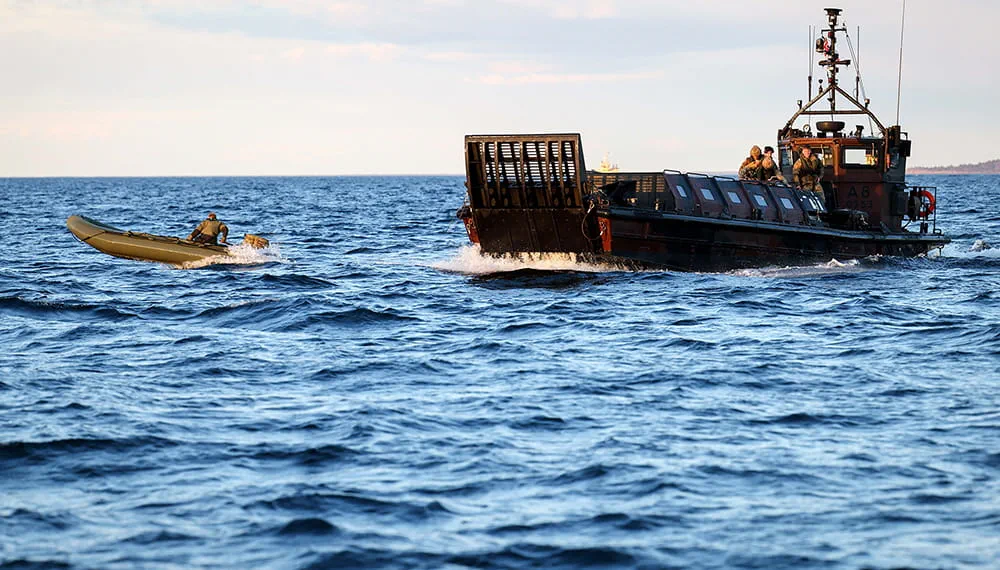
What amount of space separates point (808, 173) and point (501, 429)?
1903 centimetres

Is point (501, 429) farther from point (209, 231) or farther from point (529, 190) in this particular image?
point (209, 231)

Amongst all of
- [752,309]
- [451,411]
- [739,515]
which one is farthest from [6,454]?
[752,309]

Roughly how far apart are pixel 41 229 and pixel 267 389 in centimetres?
3552

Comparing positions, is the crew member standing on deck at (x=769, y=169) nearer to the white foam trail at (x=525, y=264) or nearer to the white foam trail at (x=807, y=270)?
the white foam trail at (x=807, y=270)

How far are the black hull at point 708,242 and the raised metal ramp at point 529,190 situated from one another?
2.06 ft

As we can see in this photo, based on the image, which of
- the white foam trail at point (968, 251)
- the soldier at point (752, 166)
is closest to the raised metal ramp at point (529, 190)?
the soldier at point (752, 166)

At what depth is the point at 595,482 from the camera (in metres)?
9.38

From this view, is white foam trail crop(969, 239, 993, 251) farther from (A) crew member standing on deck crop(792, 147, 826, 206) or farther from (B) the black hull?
(B) the black hull

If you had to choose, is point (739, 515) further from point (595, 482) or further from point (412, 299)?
point (412, 299)

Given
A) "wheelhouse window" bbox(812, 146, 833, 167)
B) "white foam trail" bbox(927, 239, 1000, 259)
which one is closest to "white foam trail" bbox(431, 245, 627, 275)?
"wheelhouse window" bbox(812, 146, 833, 167)

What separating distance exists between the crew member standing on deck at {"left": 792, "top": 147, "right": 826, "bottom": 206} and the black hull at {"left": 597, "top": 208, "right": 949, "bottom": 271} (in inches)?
74.0

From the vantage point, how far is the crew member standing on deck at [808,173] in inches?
1112

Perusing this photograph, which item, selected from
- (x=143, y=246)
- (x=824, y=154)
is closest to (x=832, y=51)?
(x=824, y=154)

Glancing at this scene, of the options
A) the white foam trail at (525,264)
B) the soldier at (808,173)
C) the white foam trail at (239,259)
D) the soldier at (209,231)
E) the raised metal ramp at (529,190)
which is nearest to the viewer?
the raised metal ramp at (529,190)
